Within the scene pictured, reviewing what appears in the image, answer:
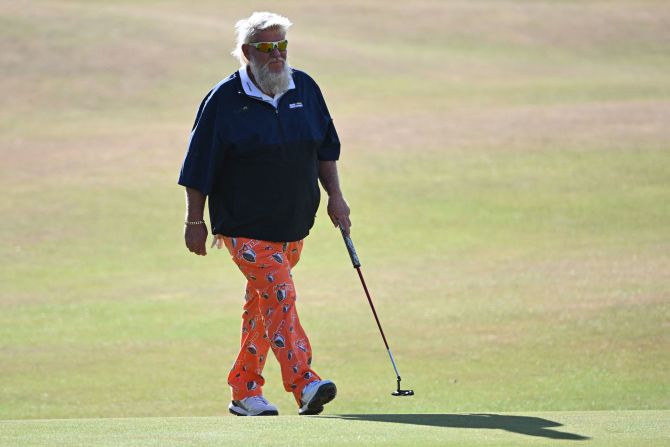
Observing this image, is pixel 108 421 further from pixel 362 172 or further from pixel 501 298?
pixel 362 172

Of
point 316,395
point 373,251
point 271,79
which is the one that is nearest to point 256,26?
point 271,79

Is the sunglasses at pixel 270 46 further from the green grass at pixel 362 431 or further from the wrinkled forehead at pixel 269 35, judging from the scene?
the green grass at pixel 362 431

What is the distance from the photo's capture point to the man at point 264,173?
277 inches

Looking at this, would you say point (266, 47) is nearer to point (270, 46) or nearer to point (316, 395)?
point (270, 46)

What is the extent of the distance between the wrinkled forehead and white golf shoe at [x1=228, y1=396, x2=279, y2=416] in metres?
1.90

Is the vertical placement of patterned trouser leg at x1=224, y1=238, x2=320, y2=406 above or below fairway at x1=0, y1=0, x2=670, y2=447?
above

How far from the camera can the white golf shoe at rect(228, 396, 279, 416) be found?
7.36m

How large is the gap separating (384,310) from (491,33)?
26.1 meters

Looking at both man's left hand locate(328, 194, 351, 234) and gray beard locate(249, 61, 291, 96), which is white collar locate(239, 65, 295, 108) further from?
man's left hand locate(328, 194, 351, 234)

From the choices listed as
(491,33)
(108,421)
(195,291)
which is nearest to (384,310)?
(195,291)

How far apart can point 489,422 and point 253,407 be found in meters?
1.71

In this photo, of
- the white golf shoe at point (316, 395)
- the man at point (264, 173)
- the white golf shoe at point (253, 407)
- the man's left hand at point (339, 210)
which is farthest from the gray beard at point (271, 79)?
the white golf shoe at point (253, 407)

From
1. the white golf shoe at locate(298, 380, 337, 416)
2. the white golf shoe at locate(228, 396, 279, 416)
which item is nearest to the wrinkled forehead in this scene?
the white golf shoe at locate(298, 380, 337, 416)

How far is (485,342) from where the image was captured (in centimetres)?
1085
